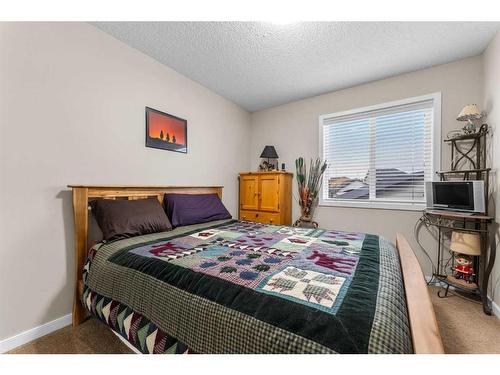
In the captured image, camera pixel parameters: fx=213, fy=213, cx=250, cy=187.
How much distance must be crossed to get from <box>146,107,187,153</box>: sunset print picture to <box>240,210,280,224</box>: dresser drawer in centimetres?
146

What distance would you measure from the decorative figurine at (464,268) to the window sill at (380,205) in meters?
0.61

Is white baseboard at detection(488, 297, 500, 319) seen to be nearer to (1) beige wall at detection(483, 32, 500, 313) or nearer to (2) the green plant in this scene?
(1) beige wall at detection(483, 32, 500, 313)

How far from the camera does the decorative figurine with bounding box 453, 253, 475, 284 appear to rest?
2.14 metres

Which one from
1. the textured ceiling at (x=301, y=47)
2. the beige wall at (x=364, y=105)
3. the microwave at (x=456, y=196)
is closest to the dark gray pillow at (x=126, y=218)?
the textured ceiling at (x=301, y=47)

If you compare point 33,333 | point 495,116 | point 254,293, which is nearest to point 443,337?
point 254,293

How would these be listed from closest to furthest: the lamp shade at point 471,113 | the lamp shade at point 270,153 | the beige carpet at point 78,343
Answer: the beige carpet at point 78,343 → the lamp shade at point 471,113 → the lamp shade at point 270,153

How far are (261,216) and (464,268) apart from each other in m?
2.37

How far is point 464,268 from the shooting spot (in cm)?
214

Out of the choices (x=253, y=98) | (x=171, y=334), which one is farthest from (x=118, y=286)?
(x=253, y=98)

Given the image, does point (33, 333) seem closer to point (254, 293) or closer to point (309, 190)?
point (254, 293)

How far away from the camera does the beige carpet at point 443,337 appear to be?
4.85ft

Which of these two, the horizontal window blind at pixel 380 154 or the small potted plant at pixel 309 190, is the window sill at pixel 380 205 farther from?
the small potted plant at pixel 309 190

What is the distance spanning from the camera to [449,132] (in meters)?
→ 2.43

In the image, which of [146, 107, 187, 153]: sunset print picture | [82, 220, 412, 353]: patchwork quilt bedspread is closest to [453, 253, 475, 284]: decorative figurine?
[82, 220, 412, 353]: patchwork quilt bedspread
